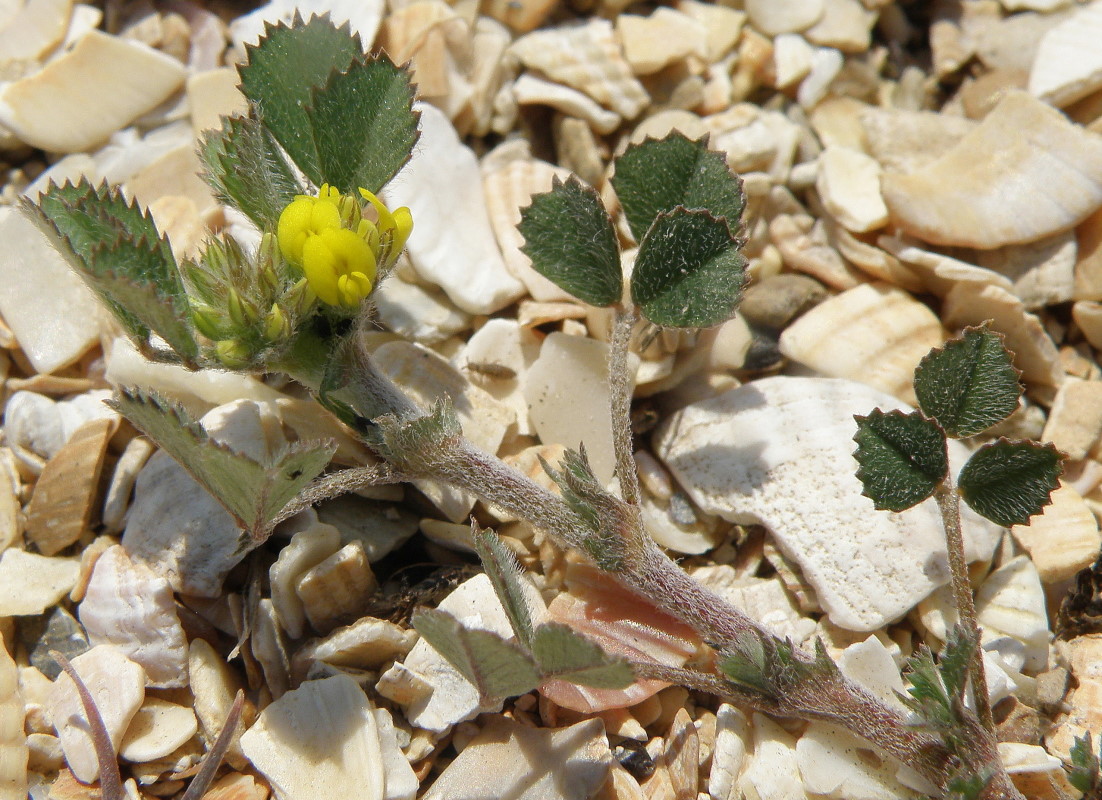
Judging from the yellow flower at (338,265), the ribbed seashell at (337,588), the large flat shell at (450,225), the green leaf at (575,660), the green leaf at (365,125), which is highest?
the green leaf at (365,125)

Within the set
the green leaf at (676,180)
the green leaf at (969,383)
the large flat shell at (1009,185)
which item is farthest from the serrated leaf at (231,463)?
the large flat shell at (1009,185)

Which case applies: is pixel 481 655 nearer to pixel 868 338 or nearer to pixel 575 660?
pixel 575 660

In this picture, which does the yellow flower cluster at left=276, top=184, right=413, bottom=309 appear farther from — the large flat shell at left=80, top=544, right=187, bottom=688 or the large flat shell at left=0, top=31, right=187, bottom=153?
the large flat shell at left=0, top=31, right=187, bottom=153

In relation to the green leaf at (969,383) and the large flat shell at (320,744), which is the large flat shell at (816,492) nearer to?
the green leaf at (969,383)

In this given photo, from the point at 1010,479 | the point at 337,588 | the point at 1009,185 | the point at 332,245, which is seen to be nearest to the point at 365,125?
the point at 332,245

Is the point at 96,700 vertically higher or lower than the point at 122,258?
lower

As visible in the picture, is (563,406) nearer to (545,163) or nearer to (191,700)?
(545,163)
